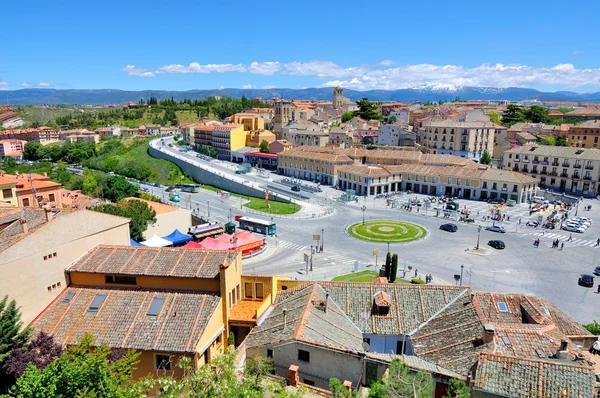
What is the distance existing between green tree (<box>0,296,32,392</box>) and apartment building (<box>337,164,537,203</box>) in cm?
6795

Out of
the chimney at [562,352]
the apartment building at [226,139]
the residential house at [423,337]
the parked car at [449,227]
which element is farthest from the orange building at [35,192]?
the apartment building at [226,139]

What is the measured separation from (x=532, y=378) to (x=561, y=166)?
82947 mm

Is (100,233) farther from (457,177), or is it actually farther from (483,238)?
(457,177)

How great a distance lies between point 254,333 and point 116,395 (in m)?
9.13

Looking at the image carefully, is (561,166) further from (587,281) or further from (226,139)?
(226,139)

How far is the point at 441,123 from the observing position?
112375 millimetres

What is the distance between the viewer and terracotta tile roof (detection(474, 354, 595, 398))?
1502cm

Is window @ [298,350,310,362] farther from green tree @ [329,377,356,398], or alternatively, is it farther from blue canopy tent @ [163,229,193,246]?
blue canopy tent @ [163,229,193,246]

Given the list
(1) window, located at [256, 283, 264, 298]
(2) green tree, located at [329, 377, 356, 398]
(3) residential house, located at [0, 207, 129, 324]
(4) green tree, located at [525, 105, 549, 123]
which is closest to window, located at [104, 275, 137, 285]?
(3) residential house, located at [0, 207, 129, 324]

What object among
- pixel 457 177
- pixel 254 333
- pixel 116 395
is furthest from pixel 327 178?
pixel 116 395

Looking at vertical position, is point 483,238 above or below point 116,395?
below

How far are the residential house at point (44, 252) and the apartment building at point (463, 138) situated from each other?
96999 millimetres

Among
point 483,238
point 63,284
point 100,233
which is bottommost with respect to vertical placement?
point 483,238

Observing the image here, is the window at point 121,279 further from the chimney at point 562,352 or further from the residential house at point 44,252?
the chimney at point 562,352
